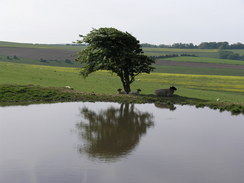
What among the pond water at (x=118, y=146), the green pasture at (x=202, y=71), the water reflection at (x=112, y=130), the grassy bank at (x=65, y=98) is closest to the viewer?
the pond water at (x=118, y=146)

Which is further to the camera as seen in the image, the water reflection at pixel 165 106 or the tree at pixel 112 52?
the tree at pixel 112 52

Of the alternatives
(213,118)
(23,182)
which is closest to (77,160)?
(23,182)

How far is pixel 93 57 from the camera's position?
4709cm

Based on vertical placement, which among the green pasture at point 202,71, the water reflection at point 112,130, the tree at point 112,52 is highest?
the tree at point 112,52

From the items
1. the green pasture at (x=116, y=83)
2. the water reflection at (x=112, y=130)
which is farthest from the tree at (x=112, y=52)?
the water reflection at (x=112, y=130)

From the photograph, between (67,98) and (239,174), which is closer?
(239,174)

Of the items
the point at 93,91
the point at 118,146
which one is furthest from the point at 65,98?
the point at 118,146

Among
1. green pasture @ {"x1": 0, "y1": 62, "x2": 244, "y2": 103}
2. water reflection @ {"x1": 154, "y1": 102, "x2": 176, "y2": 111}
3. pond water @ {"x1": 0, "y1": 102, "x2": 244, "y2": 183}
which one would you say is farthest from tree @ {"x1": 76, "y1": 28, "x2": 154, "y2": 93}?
pond water @ {"x1": 0, "y1": 102, "x2": 244, "y2": 183}

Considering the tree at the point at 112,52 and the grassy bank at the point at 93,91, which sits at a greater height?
the tree at the point at 112,52

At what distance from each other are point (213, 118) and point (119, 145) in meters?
13.2

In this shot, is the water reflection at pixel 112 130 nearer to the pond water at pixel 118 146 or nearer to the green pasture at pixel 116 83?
the pond water at pixel 118 146

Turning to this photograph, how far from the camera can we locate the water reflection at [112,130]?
22.1 metres

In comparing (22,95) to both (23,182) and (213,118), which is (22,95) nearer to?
(213,118)

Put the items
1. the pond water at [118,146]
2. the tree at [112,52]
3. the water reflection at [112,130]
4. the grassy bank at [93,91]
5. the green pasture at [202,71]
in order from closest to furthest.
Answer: the pond water at [118,146]
the water reflection at [112,130]
the grassy bank at [93,91]
the tree at [112,52]
the green pasture at [202,71]
